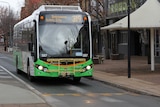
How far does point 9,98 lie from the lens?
474 inches

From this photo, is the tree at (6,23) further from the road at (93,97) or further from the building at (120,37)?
the road at (93,97)

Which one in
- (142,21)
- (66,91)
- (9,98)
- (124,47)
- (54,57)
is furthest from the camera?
(124,47)

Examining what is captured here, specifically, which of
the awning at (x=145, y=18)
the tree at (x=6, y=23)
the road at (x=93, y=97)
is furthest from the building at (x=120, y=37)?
the tree at (x=6, y=23)

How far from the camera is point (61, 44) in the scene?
659 inches

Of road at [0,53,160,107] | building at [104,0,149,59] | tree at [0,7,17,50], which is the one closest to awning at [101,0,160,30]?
road at [0,53,160,107]

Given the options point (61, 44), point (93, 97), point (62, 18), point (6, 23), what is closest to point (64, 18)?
point (62, 18)

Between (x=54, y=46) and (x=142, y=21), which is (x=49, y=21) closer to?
(x=54, y=46)

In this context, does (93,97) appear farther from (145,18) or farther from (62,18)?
(145,18)

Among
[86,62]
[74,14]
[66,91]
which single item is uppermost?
[74,14]

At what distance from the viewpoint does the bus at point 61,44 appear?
16.5m

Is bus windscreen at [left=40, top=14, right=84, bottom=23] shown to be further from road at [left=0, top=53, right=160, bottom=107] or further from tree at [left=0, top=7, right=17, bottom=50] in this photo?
tree at [left=0, top=7, right=17, bottom=50]

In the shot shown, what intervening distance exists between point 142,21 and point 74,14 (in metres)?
6.70

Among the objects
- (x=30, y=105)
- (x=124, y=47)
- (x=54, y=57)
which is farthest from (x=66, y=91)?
(x=124, y=47)

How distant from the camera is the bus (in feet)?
54.0
